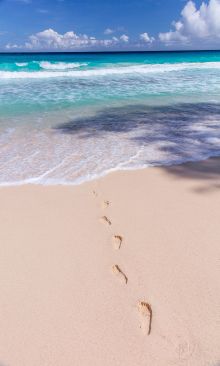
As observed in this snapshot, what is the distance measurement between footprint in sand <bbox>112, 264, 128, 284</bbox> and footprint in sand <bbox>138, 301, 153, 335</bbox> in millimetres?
264

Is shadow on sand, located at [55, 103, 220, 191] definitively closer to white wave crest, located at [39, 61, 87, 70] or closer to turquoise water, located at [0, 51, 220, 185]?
turquoise water, located at [0, 51, 220, 185]

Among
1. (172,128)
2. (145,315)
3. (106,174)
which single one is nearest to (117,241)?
(145,315)

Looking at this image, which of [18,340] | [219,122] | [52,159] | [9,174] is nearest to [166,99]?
[219,122]

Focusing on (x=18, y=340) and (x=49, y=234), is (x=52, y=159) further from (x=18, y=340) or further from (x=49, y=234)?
(x=18, y=340)

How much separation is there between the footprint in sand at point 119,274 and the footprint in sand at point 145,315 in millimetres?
264

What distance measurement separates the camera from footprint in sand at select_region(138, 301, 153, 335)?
195cm

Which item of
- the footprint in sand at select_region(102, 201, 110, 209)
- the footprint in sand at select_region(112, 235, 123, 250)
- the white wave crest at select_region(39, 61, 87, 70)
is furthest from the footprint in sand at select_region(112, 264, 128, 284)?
the white wave crest at select_region(39, 61, 87, 70)

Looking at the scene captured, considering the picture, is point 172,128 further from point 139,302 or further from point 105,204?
point 139,302

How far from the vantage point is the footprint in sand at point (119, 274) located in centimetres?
238

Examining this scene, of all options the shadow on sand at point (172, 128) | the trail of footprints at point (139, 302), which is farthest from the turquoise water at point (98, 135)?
the trail of footprints at point (139, 302)

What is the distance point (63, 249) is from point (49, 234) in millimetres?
303

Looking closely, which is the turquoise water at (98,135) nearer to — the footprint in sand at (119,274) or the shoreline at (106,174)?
the shoreline at (106,174)

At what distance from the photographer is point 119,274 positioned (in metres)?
2.44

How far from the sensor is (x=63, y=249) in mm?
2730
